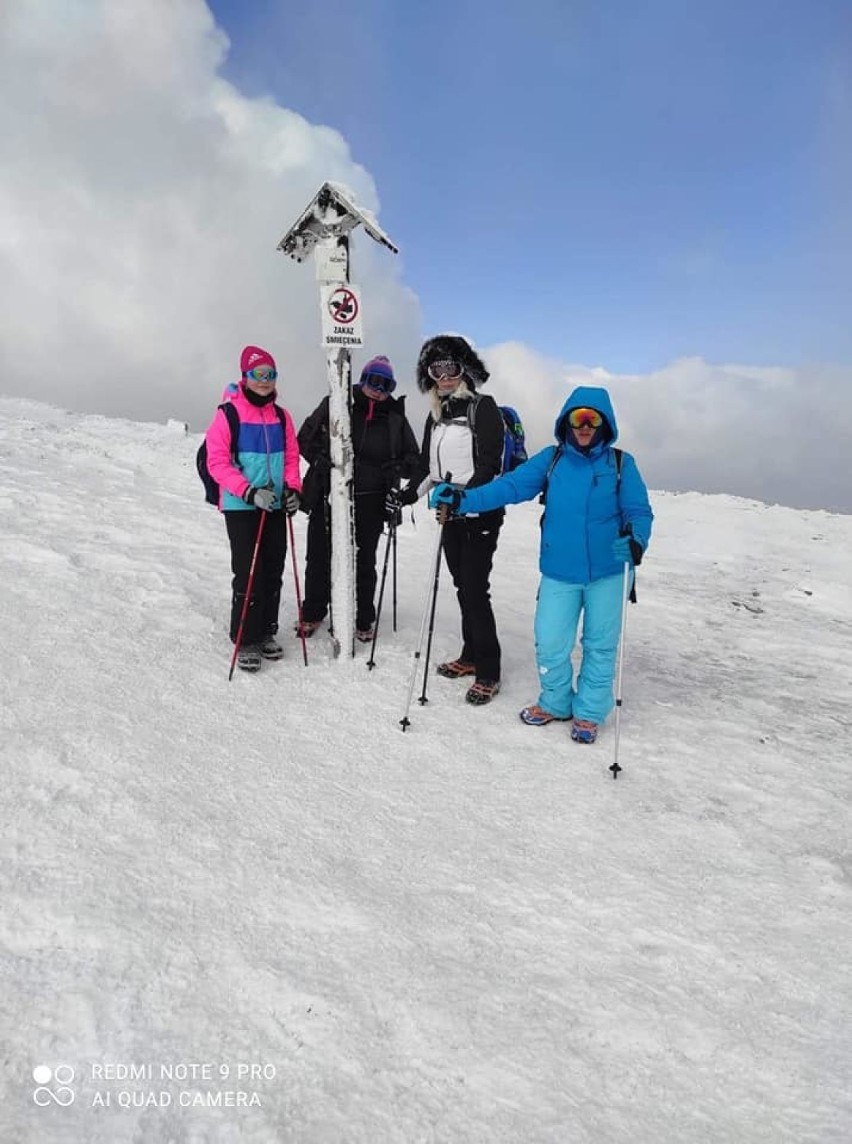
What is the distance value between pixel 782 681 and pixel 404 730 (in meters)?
4.50

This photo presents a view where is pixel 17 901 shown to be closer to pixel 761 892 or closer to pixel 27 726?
pixel 27 726

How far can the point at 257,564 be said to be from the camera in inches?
221

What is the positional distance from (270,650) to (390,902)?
3.08 meters

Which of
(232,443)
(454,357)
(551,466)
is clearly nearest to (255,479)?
(232,443)

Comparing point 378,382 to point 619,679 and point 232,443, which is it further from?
point 619,679

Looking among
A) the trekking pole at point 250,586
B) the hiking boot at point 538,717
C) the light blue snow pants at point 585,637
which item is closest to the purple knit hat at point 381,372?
the trekking pole at point 250,586

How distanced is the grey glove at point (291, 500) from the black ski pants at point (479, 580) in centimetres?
129

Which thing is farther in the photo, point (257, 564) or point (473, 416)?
point (257, 564)

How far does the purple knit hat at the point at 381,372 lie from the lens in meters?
5.98

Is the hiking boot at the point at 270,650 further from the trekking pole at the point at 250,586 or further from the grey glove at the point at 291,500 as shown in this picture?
the grey glove at the point at 291,500

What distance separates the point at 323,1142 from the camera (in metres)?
2.04

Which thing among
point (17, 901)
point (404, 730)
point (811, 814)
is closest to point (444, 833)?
point (404, 730)

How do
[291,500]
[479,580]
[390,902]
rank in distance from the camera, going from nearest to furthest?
[390,902], [291,500], [479,580]

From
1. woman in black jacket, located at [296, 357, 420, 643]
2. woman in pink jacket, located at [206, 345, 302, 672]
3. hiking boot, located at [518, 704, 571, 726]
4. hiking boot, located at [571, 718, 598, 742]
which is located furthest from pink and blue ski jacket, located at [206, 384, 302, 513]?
hiking boot, located at [571, 718, 598, 742]
